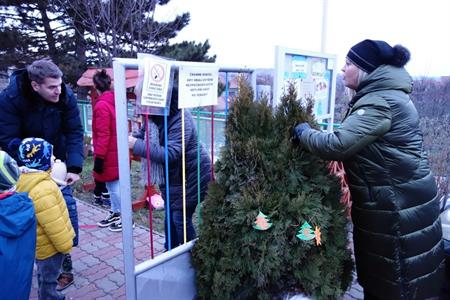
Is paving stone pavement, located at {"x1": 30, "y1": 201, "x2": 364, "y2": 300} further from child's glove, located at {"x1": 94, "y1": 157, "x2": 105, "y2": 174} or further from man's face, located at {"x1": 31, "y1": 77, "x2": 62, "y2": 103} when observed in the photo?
man's face, located at {"x1": 31, "y1": 77, "x2": 62, "y2": 103}

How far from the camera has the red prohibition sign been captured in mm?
1625

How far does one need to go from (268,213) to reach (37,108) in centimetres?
190

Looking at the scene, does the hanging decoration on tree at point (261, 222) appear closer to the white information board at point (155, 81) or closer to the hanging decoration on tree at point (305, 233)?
the hanging decoration on tree at point (305, 233)

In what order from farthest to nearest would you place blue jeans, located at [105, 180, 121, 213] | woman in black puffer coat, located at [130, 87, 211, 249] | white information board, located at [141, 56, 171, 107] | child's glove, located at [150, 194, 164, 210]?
child's glove, located at [150, 194, 164, 210] → blue jeans, located at [105, 180, 121, 213] → woman in black puffer coat, located at [130, 87, 211, 249] → white information board, located at [141, 56, 171, 107]

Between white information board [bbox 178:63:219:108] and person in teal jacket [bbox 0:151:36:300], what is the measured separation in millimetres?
908

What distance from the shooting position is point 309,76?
3.00m

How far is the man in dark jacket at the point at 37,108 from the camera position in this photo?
96.7 inches

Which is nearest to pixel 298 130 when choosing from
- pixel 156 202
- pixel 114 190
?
pixel 114 190

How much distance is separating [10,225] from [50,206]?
36cm

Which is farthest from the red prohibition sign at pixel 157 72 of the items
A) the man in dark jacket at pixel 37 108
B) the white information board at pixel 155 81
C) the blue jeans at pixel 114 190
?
the blue jeans at pixel 114 190

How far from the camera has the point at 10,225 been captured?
1.69 m

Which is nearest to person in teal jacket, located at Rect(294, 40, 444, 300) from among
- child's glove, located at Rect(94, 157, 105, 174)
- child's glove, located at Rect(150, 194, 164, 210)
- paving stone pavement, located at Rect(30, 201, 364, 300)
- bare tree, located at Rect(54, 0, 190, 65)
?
paving stone pavement, located at Rect(30, 201, 364, 300)

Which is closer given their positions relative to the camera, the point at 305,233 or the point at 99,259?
the point at 305,233

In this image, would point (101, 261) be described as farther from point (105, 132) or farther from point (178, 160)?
point (178, 160)
